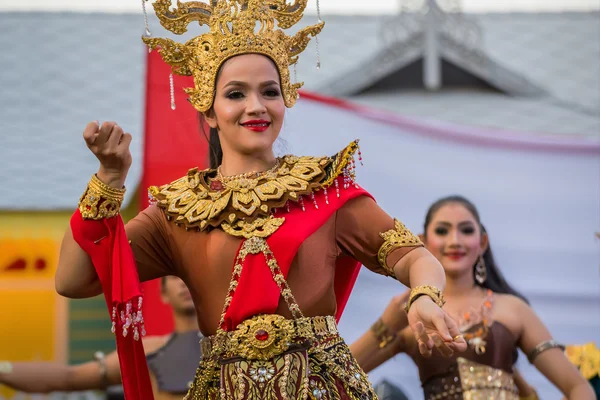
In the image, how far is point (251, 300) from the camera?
3896 millimetres

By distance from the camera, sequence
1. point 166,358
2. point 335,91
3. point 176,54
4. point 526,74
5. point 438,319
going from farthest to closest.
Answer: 1. point 526,74
2. point 335,91
3. point 166,358
4. point 176,54
5. point 438,319

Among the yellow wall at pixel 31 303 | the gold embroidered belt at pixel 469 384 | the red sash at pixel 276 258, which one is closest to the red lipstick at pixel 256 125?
the red sash at pixel 276 258

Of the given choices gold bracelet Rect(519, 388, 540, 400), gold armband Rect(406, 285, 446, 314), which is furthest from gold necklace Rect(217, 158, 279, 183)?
gold bracelet Rect(519, 388, 540, 400)

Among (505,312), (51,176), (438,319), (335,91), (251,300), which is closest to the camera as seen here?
(438,319)

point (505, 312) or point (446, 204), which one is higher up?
point (446, 204)

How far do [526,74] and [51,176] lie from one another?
4.88m

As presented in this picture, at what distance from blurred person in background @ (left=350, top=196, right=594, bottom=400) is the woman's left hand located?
2.48 meters

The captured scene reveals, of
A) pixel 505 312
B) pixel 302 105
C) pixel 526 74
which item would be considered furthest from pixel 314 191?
pixel 526 74

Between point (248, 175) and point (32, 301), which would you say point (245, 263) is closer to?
point (248, 175)

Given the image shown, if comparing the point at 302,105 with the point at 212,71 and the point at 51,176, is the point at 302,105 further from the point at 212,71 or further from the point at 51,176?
the point at 212,71

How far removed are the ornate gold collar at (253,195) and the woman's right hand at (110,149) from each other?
0.30 meters

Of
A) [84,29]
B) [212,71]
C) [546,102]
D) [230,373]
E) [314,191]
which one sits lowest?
[230,373]

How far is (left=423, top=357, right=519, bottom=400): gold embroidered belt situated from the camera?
630 cm

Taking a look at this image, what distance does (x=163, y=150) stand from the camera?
7.69m
